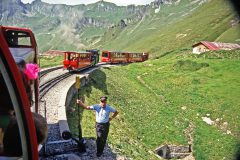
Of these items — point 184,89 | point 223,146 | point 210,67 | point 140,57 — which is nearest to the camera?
point 223,146

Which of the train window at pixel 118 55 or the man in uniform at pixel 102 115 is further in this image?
the train window at pixel 118 55

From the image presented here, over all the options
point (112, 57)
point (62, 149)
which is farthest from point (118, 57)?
point (62, 149)

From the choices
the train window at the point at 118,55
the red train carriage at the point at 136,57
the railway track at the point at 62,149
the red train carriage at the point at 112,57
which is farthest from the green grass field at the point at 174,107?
the red train carriage at the point at 136,57

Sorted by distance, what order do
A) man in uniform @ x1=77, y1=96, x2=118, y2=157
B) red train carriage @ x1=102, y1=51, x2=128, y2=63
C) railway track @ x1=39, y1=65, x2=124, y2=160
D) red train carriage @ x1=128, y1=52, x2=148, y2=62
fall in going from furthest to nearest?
red train carriage @ x1=128, y1=52, x2=148, y2=62
red train carriage @ x1=102, y1=51, x2=128, y2=63
man in uniform @ x1=77, y1=96, x2=118, y2=157
railway track @ x1=39, y1=65, x2=124, y2=160

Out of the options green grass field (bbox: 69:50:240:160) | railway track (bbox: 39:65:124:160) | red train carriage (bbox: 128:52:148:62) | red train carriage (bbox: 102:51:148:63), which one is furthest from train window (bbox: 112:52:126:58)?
railway track (bbox: 39:65:124:160)

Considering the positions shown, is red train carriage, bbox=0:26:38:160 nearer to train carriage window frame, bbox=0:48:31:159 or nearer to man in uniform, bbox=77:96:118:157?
train carriage window frame, bbox=0:48:31:159

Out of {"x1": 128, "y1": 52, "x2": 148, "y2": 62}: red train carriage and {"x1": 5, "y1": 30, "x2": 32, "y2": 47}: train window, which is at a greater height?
{"x1": 5, "y1": 30, "x2": 32, "y2": 47}: train window

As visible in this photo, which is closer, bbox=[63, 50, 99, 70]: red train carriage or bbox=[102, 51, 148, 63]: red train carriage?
bbox=[63, 50, 99, 70]: red train carriage

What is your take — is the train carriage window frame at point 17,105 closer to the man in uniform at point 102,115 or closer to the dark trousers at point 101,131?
the man in uniform at point 102,115

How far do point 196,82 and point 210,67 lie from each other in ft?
24.3

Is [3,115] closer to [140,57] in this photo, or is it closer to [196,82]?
[196,82]

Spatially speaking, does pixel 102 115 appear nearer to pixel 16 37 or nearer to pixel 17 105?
pixel 16 37

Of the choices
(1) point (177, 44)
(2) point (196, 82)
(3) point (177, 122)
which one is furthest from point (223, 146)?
(1) point (177, 44)

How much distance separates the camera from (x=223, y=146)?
22.7 metres
